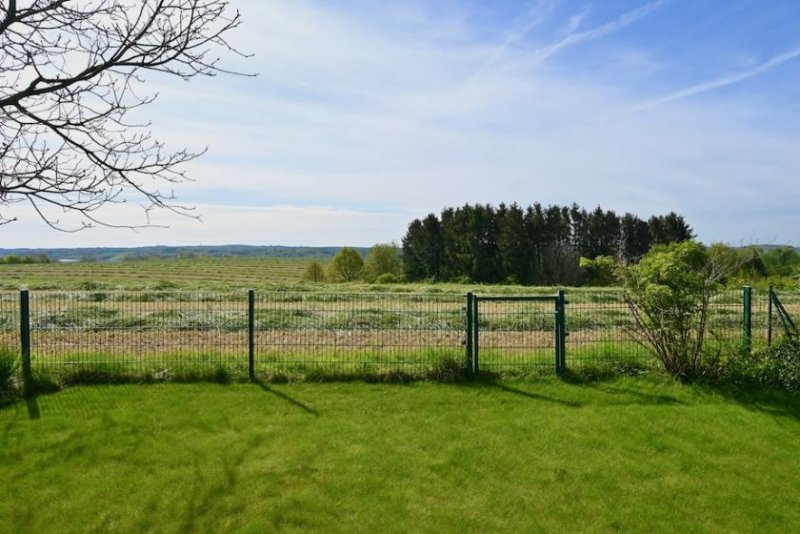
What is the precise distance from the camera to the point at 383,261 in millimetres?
62875

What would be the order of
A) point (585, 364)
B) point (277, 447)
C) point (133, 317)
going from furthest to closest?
point (133, 317), point (585, 364), point (277, 447)

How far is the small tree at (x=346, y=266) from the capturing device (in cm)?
6000

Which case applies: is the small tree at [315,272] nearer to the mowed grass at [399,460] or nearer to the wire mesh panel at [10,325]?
the wire mesh panel at [10,325]

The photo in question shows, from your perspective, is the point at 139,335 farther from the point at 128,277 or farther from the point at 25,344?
the point at 128,277

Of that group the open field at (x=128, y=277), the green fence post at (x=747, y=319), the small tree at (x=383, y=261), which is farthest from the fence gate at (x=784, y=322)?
the small tree at (x=383, y=261)

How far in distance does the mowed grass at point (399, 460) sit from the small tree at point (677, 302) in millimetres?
573

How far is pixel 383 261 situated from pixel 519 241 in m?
14.8

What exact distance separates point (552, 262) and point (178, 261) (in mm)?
74184

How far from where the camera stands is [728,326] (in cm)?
951

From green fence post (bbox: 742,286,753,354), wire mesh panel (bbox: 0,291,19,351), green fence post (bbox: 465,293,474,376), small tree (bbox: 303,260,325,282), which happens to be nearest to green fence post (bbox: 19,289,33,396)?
wire mesh panel (bbox: 0,291,19,351)

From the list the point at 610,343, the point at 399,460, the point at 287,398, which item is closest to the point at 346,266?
Answer: the point at 610,343

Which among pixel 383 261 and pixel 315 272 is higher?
pixel 383 261

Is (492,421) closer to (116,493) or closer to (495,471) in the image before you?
(495,471)

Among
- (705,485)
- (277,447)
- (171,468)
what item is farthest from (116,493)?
(705,485)
